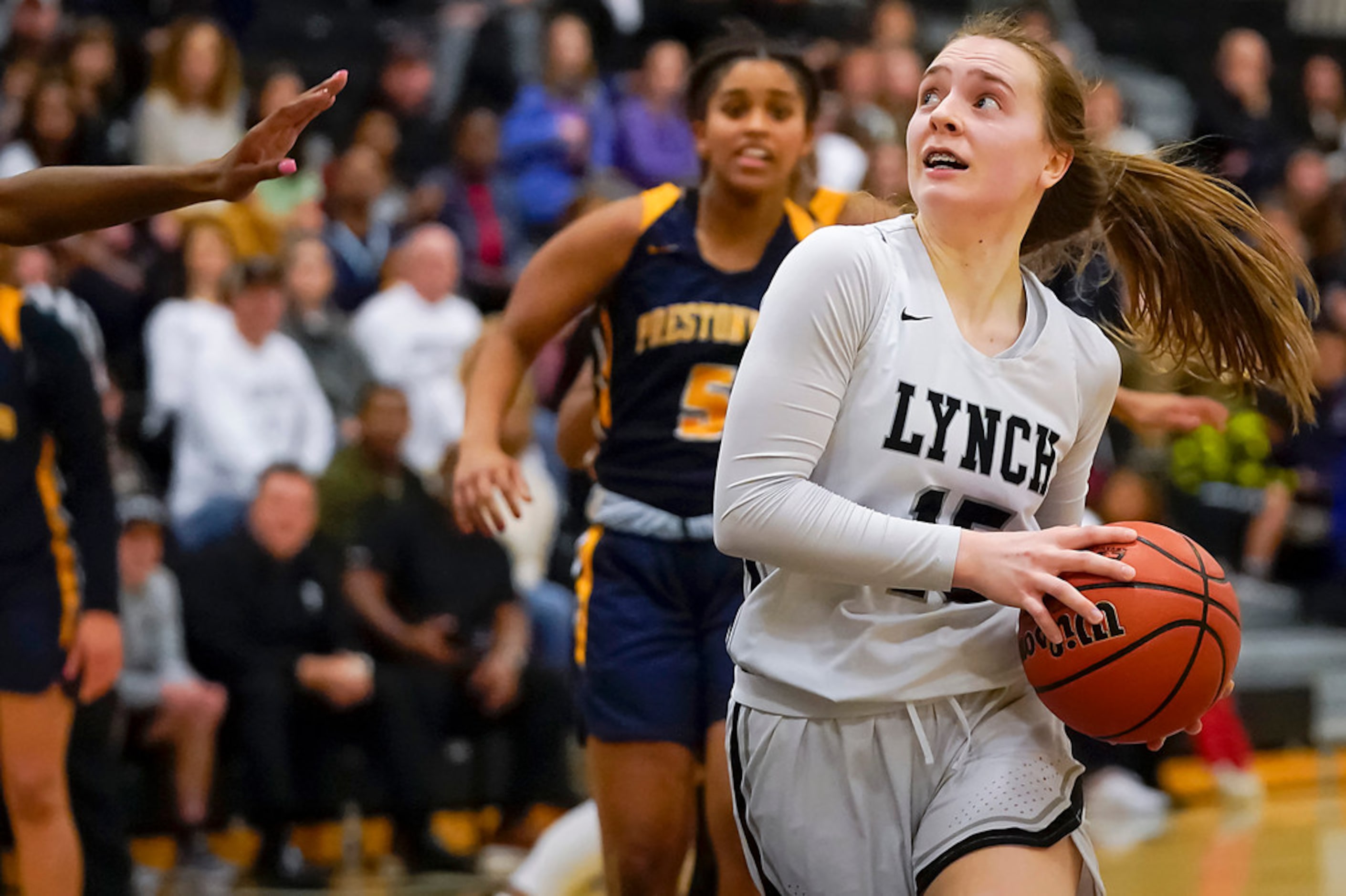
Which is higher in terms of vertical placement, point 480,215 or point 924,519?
point 480,215

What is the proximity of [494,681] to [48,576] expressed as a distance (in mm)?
2608

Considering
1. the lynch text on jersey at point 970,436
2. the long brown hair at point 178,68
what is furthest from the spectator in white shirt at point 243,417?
the lynch text on jersey at point 970,436

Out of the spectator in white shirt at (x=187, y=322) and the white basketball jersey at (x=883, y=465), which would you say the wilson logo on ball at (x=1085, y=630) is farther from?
the spectator in white shirt at (x=187, y=322)

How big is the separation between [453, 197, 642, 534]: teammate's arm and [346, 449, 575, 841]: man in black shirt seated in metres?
3.13

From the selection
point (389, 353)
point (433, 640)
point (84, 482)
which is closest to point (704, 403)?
point (84, 482)

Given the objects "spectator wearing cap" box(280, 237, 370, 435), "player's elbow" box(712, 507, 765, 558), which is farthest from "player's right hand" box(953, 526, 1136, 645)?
"spectator wearing cap" box(280, 237, 370, 435)

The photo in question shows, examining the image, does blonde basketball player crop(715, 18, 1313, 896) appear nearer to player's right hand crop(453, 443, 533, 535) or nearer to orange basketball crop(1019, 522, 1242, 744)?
orange basketball crop(1019, 522, 1242, 744)

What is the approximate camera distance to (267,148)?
114 inches

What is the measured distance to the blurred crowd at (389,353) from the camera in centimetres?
670

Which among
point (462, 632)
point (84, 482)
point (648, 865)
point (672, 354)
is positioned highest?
point (672, 354)

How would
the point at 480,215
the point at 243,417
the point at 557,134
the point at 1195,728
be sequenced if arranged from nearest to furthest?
the point at 1195,728
the point at 243,417
the point at 480,215
the point at 557,134

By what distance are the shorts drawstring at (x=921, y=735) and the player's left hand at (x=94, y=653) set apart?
269cm

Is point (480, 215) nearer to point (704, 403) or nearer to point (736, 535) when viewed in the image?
point (704, 403)

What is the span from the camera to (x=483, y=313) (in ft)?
29.8
